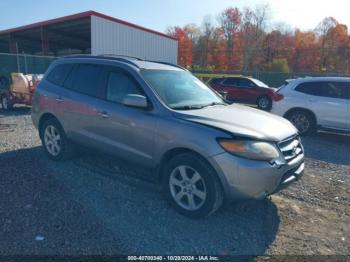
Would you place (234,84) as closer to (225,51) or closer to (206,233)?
(206,233)

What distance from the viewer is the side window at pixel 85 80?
452cm

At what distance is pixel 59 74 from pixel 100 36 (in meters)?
13.8

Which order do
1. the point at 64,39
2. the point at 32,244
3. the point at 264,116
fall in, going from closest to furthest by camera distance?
the point at 32,244, the point at 264,116, the point at 64,39

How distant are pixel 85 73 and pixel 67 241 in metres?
2.77

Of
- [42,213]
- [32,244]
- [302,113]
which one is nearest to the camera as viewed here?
[32,244]

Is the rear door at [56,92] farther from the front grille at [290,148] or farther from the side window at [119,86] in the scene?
the front grille at [290,148]

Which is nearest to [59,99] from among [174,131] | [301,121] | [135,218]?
[174,131]

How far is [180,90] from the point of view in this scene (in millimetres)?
4246

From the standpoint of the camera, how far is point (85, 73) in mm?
4793

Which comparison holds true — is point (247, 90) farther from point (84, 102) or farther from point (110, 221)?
A: point (110, 221)

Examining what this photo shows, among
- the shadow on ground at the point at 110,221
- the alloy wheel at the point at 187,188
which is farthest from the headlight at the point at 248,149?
the shadow on ground at the point at 110,221

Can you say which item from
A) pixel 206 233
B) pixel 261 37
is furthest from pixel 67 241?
pixel 261 37

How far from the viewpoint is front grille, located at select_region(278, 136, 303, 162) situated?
3.40 m

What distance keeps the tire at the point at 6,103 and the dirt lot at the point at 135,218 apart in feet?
24.0
